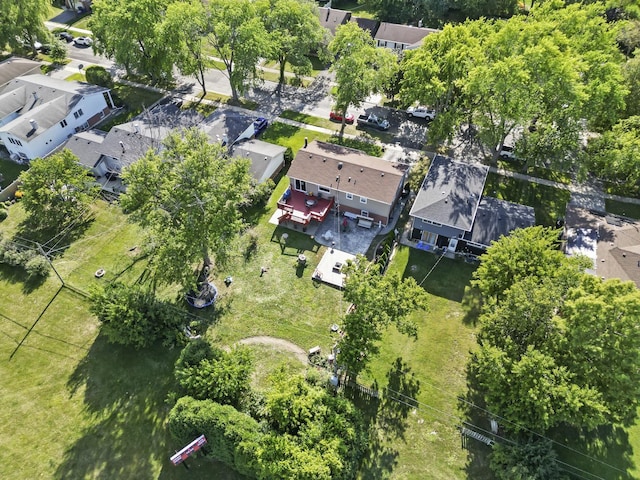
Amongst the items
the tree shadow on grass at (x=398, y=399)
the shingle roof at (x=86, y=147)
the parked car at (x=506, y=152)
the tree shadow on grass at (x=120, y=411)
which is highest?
the parked car at (x=506, y=152)

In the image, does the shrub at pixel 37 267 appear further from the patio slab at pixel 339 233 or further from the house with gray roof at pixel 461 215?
the house with gray roof at pixel 461 215

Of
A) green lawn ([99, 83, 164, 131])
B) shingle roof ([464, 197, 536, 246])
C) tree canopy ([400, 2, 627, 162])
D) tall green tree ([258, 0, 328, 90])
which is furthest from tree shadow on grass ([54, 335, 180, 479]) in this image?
tall green tree ([258, 0, 328, 90])

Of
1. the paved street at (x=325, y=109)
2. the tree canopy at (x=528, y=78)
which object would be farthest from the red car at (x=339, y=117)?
the tree canopy at (x=528, y=78)

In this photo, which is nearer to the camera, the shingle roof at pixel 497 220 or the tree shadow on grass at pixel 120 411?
the tree shadow on grass at pixel 120 411

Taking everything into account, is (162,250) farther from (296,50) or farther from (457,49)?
(296,50)

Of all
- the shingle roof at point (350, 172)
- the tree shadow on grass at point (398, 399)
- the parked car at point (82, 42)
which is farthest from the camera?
the parked car at point (82, 42)

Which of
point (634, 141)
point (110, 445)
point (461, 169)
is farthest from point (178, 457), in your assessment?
point (634, 141)

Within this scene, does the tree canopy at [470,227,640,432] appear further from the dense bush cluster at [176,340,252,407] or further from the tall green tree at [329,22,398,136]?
the tall green tree at [329,22,398,136]
